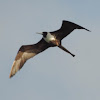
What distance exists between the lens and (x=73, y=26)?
27844 millimetres

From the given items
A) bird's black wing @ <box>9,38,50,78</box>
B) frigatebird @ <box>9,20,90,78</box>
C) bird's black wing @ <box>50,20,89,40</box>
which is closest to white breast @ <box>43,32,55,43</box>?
frigatebird @ <box>9,20,90,78</box>

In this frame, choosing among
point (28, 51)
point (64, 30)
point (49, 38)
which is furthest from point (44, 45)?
point (64, 30)

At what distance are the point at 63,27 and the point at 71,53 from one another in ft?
7.75

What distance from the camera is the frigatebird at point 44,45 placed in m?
27.8

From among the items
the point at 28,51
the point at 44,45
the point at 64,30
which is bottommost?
the point at 28,51

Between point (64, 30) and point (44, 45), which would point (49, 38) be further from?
point (64, 30)

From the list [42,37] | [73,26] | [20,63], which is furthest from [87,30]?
[20,63]

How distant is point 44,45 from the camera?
2895 centimetres

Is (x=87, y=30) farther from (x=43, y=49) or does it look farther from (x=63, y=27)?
(x=43, y=49)

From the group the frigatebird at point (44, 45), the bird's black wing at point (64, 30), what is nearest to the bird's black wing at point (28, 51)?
the frigatebird at point (44, 45)

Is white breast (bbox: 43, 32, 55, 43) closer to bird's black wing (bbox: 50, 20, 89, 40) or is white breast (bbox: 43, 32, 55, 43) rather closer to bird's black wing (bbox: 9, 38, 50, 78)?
bird's black wing (bbox: 50, 20, 89, 40)

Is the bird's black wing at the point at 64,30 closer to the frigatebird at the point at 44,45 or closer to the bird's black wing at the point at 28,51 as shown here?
the frigatebird at the point at 44,45

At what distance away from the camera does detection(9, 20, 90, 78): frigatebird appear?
27.8 metres

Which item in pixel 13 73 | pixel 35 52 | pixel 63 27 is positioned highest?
pixel 63 27
